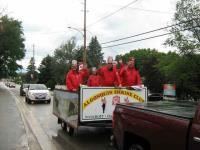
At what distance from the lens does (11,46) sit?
7375cm

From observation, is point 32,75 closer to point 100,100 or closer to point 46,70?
point 46,70

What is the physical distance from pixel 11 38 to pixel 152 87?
1078 inches

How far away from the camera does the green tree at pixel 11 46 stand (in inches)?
2869

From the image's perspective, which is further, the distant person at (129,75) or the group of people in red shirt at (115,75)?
the distant person at (129,75)

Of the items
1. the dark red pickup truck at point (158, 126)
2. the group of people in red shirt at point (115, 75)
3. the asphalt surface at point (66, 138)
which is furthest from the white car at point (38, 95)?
the dark red pickup truck at point (158, 126)

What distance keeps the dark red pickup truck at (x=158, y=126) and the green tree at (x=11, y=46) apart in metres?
65.6

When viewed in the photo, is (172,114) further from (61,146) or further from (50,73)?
(50,73)

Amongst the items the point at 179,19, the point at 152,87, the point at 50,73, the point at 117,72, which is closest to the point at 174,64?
the point at 179,19

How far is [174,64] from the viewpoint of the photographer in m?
51.8

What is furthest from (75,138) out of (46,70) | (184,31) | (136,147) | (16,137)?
(46,70)

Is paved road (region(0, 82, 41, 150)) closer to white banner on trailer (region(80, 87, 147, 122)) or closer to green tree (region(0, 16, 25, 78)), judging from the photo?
white banner on trailer (region(80, 87, 147, 122))

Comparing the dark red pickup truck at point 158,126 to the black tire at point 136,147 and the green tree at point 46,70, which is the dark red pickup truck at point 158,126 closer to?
the black tire at point 136,147

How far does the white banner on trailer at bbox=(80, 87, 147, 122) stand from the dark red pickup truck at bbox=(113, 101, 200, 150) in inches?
127

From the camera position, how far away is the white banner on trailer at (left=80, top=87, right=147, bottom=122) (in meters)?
10.8
